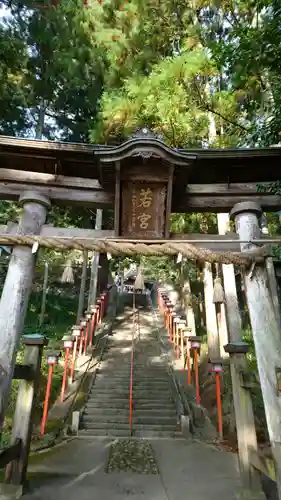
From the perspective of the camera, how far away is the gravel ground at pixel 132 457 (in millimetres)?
5301

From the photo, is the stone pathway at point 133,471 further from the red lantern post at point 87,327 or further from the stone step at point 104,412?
the red lantern post at point 87,327

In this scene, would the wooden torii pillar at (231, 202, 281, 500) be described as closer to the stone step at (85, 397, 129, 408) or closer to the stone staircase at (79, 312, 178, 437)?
the stone staircase at (79, 312, 178, 437)

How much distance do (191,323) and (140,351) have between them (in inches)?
104

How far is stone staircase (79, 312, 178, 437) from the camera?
7566 mm

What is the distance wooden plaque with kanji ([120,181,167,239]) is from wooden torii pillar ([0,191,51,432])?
1.20 metres

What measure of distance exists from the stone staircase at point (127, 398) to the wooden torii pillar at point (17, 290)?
4.40m

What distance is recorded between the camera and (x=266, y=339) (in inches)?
159

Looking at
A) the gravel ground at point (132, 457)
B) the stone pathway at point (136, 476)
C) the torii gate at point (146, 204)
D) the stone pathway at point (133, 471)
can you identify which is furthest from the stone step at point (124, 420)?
the torii gate at point (146, 204)

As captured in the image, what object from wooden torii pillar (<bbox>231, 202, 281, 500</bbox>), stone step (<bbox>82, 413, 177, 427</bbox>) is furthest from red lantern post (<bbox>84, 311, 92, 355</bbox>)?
wooden torii pillar (<bbox>231, 202, 281, 500</bbox>)

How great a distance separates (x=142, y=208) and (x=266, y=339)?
2.40 metres

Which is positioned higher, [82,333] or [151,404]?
[82,333]

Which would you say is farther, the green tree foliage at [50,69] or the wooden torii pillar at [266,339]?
the green tree foliage at [50,69]

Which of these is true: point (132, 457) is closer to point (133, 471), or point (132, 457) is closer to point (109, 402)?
point (133, 471)

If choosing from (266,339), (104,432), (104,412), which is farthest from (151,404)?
(266,339)
